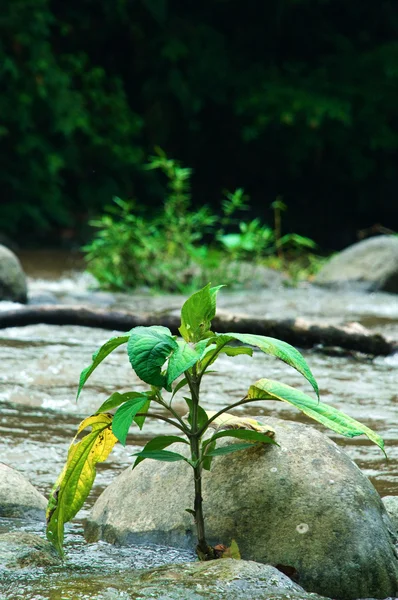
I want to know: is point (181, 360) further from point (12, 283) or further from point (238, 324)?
point (12, 283)

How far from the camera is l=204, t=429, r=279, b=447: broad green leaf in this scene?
2.10 m

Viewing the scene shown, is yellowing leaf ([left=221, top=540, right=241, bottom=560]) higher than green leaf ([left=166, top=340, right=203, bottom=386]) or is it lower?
lower

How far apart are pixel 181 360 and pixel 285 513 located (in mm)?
543

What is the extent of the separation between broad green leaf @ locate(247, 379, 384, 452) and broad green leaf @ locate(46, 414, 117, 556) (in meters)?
0.37

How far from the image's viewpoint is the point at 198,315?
213 centimetres

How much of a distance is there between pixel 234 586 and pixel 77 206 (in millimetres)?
13726

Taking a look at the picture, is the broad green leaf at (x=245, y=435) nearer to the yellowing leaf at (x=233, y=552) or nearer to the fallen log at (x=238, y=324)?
the yellowing leaf at (x=233, y=552)

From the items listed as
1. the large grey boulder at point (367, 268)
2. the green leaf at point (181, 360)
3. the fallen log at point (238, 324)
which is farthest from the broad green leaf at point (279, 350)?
the large grey boulder at point (367, 268)

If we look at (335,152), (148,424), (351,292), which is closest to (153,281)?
(351,292)

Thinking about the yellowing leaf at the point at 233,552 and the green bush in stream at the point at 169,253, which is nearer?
the yellowing leaf at the point at 233,552

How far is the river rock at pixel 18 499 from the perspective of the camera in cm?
252

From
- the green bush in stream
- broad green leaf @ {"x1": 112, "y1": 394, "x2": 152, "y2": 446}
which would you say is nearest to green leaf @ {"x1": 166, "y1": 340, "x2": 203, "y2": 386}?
broad green leaf @ {"x1": 112, "y1": 394, "x2": 152, "y2": 446}

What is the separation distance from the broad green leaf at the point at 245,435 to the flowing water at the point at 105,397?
12.8 inches

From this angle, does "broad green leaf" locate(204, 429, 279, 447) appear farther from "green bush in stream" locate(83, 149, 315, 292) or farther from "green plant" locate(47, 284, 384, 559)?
"green bush in stream" locate(83, 149, 315, 292)
